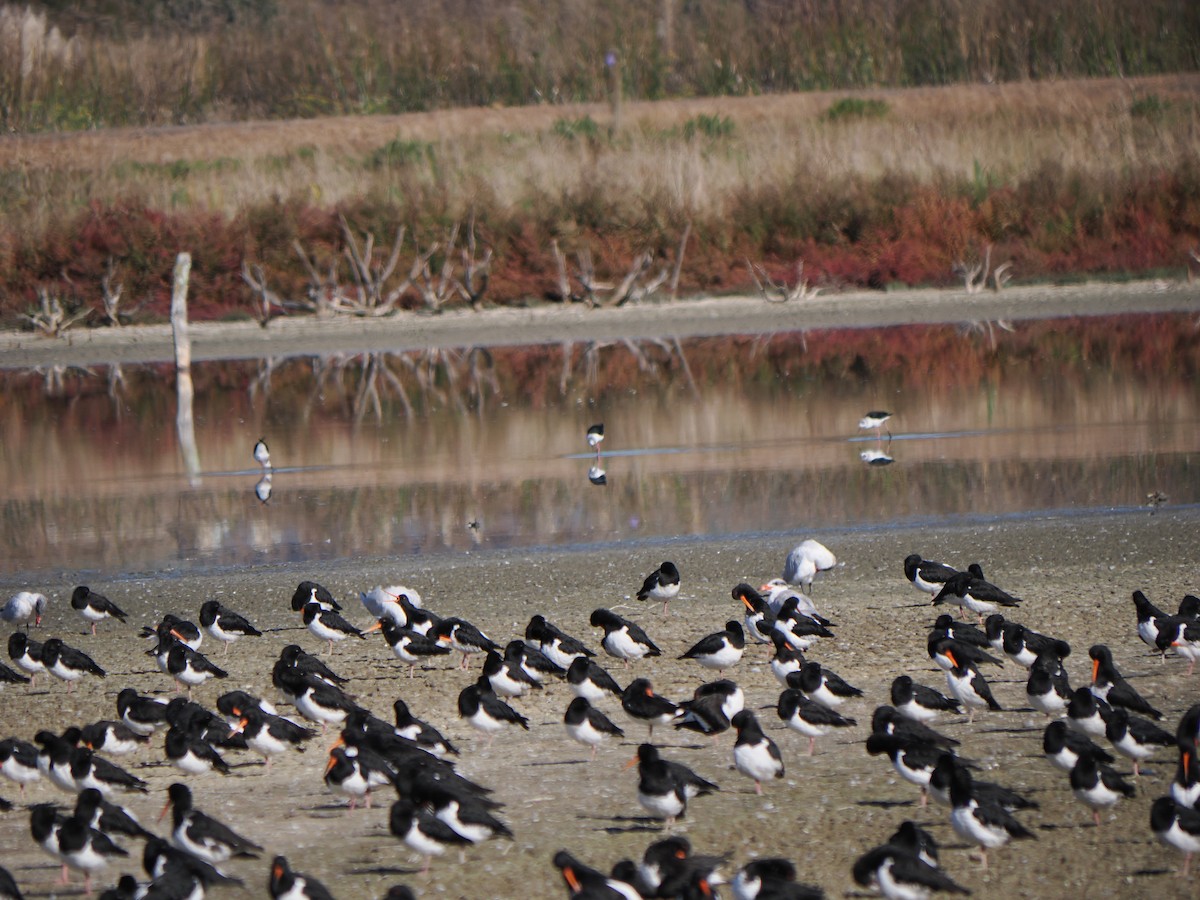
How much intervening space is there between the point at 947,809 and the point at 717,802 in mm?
1275

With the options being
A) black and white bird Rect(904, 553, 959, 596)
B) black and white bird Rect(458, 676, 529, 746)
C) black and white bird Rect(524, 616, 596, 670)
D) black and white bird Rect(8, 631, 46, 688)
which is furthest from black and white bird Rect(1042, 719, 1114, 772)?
black and white bird Rect(8, 631, 46, 688)

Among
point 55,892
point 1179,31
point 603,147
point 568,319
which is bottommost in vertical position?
point 55,892

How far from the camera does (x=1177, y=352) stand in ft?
105

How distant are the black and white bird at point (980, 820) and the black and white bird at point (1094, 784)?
1.51 ft

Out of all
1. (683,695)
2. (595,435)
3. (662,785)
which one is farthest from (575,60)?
(662,785)

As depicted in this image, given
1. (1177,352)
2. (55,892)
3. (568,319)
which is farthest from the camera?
(568,319)

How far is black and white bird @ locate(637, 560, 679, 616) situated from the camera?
13953mm

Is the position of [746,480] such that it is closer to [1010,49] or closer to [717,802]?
[717,802]

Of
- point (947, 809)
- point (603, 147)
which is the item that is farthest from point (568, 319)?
point (947, 809)

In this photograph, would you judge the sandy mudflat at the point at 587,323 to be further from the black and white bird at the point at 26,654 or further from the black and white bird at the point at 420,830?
the black and white bird at the point at 420,830

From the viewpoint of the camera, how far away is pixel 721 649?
11.9 meters

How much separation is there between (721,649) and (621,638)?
83 centimetres

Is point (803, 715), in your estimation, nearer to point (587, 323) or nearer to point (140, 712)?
point (140, 712)

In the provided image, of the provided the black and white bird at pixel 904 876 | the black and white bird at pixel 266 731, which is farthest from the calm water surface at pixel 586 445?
the black and white bird at pixel 904 876
